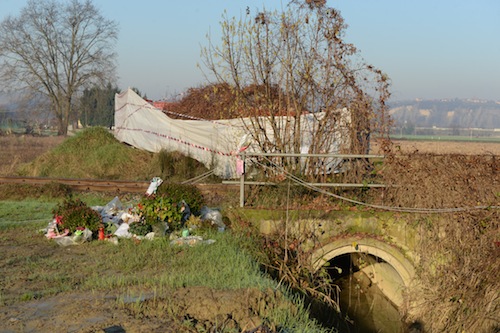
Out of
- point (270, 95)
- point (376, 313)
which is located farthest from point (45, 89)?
point (376, 313)

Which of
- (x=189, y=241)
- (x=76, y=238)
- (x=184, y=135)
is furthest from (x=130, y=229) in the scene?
(x=184, y=135)

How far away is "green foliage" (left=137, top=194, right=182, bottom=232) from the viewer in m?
10.3

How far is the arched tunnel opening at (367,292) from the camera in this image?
11.5 metres

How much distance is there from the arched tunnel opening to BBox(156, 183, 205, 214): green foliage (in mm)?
2832

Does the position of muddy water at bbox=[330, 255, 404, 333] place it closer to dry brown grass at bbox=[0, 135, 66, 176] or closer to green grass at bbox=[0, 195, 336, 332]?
green grass at bbox=[0, 195, 336, 332]

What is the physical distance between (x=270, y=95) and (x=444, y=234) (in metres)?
5.12

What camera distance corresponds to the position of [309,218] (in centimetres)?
1120

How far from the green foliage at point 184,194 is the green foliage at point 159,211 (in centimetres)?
68

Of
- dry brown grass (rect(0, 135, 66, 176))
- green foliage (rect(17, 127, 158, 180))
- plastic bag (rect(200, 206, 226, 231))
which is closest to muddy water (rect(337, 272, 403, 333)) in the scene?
plastic bag (rect(200, 206, 226, 231))

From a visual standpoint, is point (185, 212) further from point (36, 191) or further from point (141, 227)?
point (36, 191)

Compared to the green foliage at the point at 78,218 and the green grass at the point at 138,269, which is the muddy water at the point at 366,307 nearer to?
the green grass at the point at 138,269

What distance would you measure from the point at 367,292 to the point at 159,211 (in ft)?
17.7

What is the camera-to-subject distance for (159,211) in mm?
10336

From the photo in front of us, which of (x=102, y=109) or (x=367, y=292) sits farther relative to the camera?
(x=102, y=109)
